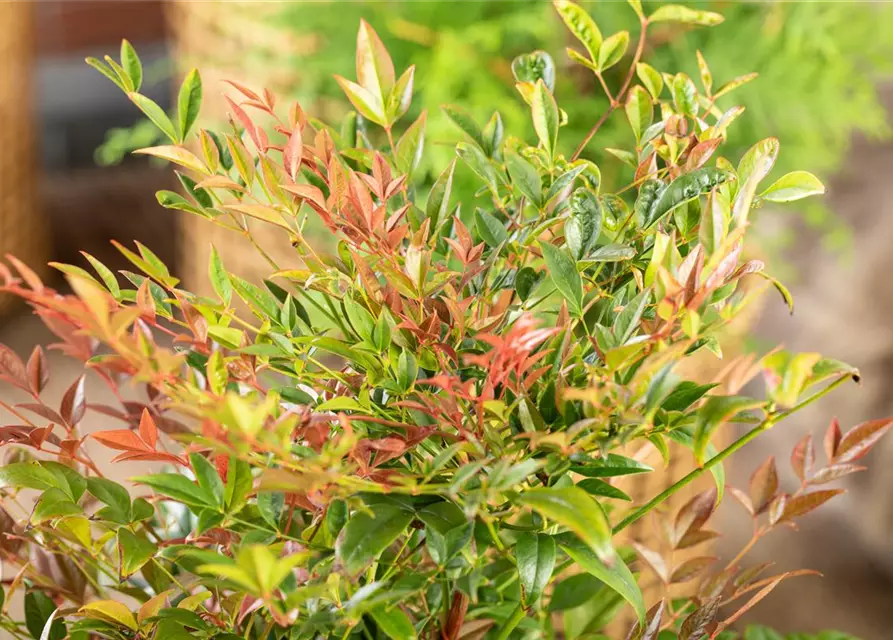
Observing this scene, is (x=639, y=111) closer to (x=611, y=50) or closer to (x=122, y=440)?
(x=611, y=50)

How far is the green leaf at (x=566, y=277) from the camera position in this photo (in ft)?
1.00

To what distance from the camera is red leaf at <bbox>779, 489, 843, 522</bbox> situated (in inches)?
14.2

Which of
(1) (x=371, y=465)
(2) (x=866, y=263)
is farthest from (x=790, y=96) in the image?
(1) (x=371, y=465)

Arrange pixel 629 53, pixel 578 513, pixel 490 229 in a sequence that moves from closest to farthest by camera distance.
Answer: pixel 578 513 < pixel 490 229 < pixel 629 53

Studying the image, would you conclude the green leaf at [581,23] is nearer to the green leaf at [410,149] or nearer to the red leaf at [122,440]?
the green leaf at [410,149]

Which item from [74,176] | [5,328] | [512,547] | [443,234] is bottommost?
[5,328]

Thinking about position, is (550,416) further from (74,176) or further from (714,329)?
(74,176)

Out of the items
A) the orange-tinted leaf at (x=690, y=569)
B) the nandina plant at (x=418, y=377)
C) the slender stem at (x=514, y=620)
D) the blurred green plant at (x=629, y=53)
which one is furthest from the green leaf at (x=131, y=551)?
the blurred green plant at (x=629, y=53)

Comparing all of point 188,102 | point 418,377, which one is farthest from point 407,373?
point 188,102

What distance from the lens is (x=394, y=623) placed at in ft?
1.03

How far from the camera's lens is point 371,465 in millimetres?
318

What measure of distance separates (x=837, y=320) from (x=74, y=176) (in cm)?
158

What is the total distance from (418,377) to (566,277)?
0.07 metres

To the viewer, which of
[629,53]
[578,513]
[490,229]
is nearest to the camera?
[578,513]
